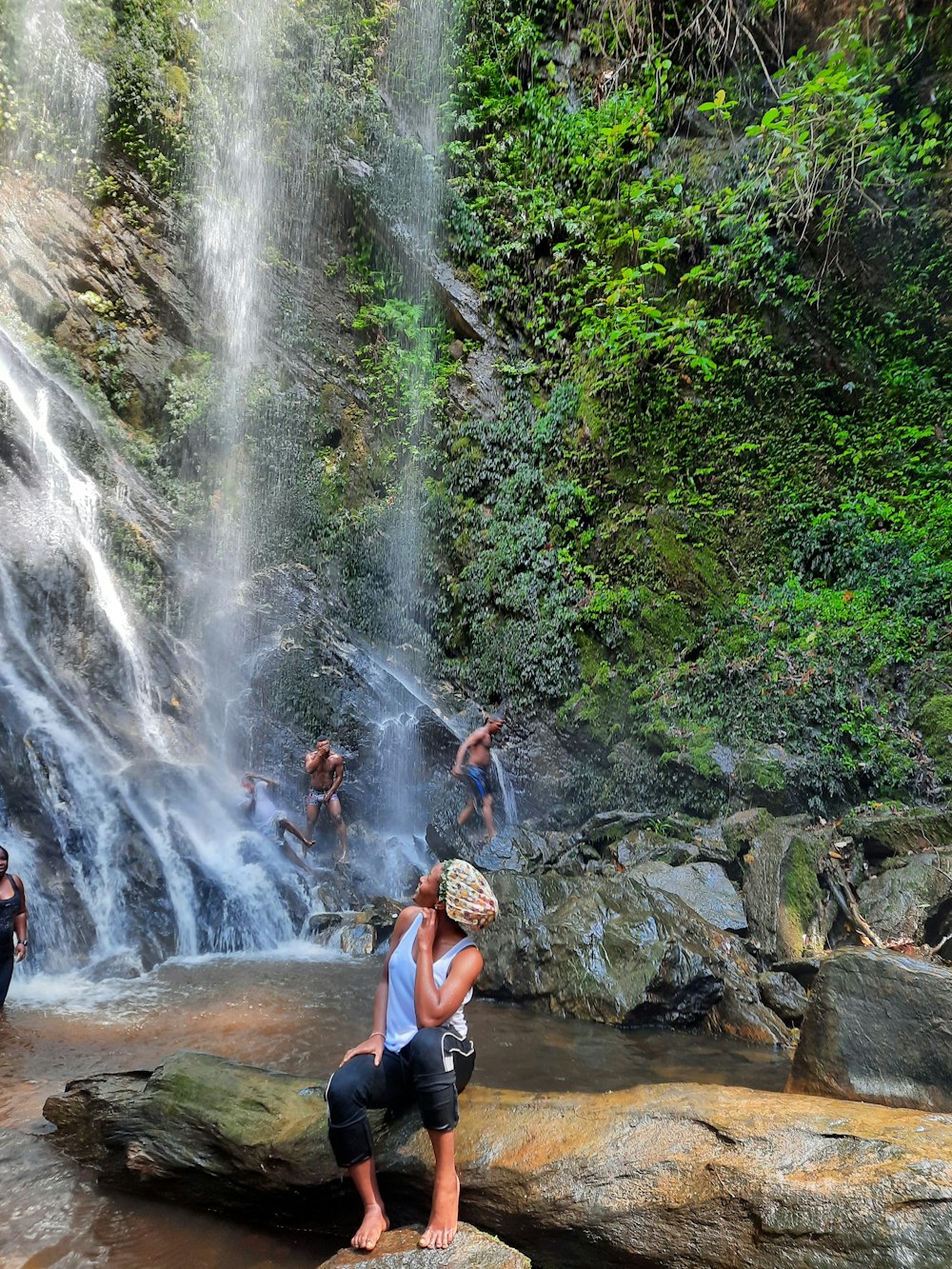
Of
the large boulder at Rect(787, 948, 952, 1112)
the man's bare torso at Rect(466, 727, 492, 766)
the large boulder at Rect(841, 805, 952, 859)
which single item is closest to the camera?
the large boulder at Rect(787, 948, 952, 1112)

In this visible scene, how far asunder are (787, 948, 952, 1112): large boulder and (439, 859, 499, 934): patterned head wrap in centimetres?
149

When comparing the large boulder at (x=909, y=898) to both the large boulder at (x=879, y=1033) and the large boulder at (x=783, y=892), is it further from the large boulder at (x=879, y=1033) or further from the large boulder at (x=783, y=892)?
the large boulder at (x=879, y=1033)

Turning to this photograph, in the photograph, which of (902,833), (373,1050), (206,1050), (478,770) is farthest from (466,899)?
(478,770)

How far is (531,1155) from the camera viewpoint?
2.60m

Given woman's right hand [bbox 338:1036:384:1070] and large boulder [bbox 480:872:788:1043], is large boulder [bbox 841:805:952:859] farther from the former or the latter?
woman's right hand [bbox 338:1036:384:1070]

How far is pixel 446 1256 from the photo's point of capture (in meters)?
2.25

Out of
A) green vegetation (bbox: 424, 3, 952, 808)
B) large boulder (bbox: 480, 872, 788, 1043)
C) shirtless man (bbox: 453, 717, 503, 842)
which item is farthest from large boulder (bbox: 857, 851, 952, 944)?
shirtless man (bbox: 453, 717, 503, 842)

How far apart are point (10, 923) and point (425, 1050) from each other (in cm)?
375

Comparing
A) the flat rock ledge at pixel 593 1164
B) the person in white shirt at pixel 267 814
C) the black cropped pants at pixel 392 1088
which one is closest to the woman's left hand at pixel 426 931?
the black cropped pants at pixel 392 1088

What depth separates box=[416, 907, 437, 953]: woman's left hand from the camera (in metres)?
2.72

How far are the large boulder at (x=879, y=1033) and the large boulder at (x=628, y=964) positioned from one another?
1884 millimetres

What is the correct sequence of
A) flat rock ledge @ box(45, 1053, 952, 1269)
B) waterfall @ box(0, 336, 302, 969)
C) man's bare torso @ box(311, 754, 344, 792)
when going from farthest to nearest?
man's bare torso @ box(311, 754, 344, 792)
waterfall @ box(0, 336, 302, 969)
flat rock ledge @ box(45, 1053, 952, 1269)

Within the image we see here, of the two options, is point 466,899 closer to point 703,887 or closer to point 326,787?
point 703,887

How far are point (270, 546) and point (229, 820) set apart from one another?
5.14m
